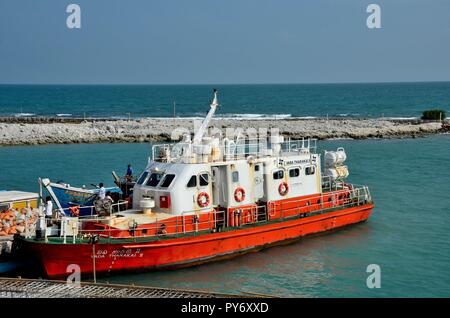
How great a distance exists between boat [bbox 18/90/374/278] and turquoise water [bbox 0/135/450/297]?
0.57 metres

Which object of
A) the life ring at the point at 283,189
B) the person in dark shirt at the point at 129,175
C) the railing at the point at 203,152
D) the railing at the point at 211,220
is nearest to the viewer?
the railing at the point at 211,220

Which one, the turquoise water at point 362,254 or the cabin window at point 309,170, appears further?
the cabin window at point 309,170

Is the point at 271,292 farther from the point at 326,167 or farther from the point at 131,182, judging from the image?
the point at 326,167

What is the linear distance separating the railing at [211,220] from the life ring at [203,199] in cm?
20

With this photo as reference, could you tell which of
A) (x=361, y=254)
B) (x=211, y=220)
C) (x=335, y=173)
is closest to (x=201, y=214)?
(x=211, y=220)

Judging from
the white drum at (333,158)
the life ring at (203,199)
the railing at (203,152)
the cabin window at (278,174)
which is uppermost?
the railing at (203,152)

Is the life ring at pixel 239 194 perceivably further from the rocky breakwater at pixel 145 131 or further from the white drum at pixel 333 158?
the rocky breakwater at pixel 145 131

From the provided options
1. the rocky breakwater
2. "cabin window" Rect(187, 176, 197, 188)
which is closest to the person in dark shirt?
"cabin window" Rect(187, 176, 197, 188)

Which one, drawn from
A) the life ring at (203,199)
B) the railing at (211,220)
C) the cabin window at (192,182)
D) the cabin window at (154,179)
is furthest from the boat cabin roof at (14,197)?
the life ring at (203,199)

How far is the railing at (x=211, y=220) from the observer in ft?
60.7

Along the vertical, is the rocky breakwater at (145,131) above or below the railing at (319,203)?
above

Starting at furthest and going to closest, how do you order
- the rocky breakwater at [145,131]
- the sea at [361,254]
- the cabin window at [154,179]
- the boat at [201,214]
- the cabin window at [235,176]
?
the rocky breakwater at [145,131]
the cabin window at [235,176]
the cabin window at [154,179]
the sea at [361,254]
the boat at [201,214]

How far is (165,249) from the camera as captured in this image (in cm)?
1891

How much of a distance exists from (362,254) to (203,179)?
6.33 m
